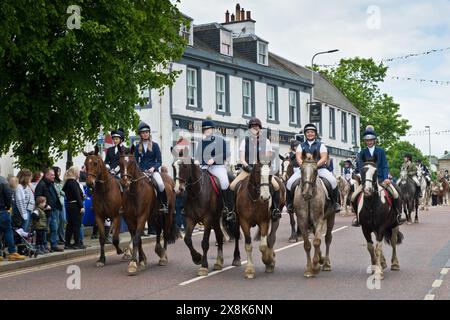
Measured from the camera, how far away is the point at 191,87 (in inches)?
1554

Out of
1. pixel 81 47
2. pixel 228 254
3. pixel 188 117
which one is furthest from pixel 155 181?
pixel 188 117

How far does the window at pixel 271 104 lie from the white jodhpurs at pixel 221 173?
32.1 metres

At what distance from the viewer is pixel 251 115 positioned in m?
44.5

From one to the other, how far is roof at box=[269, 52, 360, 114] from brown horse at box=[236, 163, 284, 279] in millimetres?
38319

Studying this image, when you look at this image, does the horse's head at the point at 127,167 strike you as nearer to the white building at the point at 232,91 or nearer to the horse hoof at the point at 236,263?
the horse hoof at the point at 236,263

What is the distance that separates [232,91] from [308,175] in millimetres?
30062

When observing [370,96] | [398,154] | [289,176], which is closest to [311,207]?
[289,176]

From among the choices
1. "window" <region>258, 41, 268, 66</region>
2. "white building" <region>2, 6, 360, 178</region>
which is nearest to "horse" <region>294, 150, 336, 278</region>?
"white building" <region>2, 6, 360, 178</region>

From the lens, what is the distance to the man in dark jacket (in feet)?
57.7

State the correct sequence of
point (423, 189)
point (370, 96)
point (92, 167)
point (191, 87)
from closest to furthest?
point (92, 167)
point (423, 189)
point (191, 87)
point (370, 96)

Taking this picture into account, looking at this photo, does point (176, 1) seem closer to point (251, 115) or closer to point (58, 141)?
point (58, 141)

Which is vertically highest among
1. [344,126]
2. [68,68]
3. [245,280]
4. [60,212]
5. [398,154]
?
[344,126]

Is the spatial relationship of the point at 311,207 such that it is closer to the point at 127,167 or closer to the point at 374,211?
the point at 374,211

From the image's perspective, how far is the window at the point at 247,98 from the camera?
145 ft
